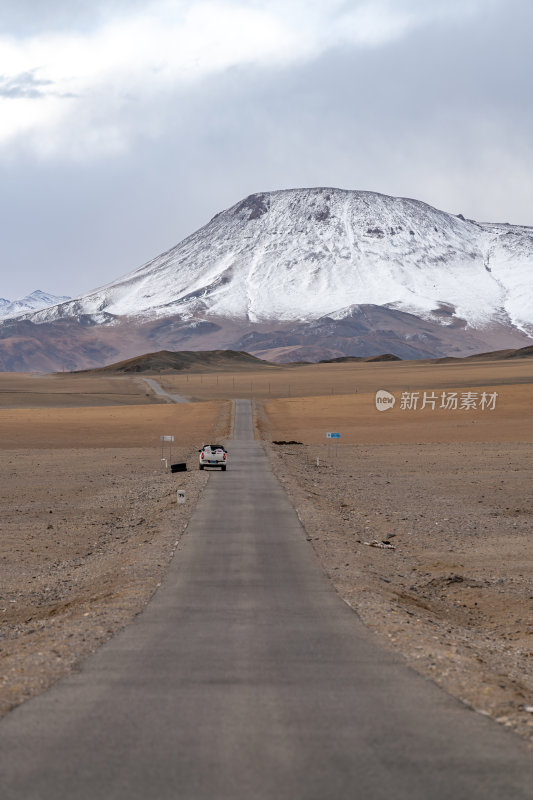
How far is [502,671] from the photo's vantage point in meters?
14.2

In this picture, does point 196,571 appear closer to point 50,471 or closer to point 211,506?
point 211,506

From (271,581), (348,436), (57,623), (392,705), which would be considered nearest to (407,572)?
(271,581)

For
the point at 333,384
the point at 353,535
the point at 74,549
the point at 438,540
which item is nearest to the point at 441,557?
the point at 438,540

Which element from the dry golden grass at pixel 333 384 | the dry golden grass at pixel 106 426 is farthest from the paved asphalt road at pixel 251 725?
the dry golden grass at pixel 333 384

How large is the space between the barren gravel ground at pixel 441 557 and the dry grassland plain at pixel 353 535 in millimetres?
69

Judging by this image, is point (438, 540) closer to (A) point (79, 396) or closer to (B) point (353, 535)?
(B) point (353, 535)

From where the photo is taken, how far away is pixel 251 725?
980 centimetres

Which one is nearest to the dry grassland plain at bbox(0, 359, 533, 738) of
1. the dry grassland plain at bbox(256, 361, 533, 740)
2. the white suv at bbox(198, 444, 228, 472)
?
the dry grassland plain at bbox(256, 361, 533, 740)

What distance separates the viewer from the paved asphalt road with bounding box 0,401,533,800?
816 cm

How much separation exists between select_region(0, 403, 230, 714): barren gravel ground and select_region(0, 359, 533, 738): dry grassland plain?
7 centimetres

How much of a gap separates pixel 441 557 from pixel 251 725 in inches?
756

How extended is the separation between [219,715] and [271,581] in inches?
416

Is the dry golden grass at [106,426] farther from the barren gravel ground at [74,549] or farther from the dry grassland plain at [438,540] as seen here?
the barren gravel ground at [74,549]

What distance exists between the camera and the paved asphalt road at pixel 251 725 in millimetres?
8164
